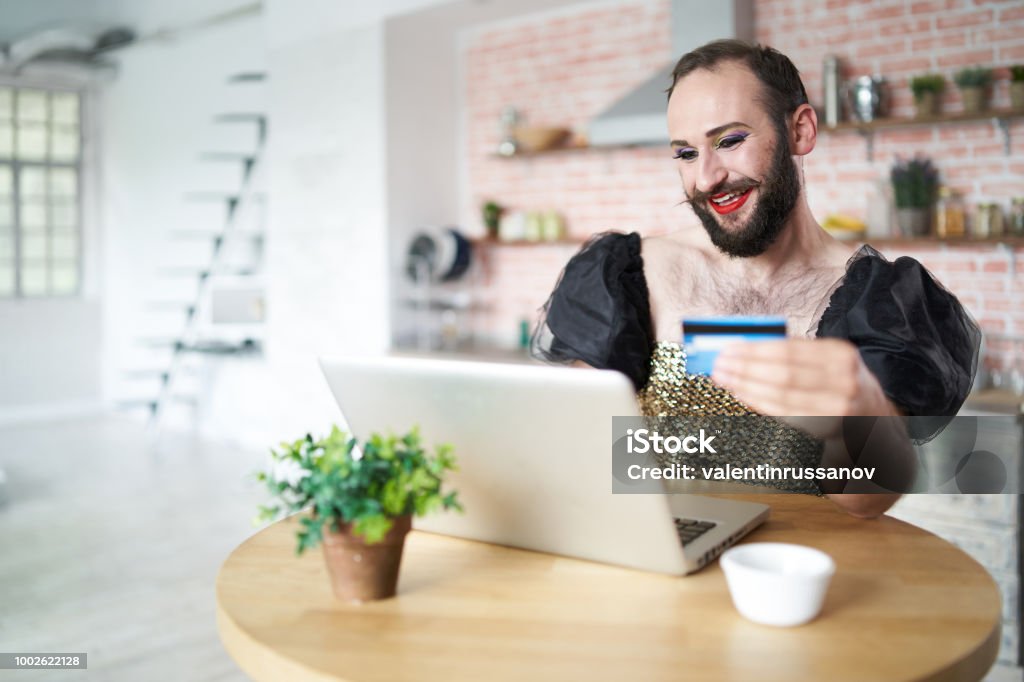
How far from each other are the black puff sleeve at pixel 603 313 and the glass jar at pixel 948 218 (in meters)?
2.54

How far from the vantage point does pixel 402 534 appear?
1149mm

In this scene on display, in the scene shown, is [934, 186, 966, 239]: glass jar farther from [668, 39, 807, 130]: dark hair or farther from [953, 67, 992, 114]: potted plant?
[668, 39, 807, 130]: dark hair

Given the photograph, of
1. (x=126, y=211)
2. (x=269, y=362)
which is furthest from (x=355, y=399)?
(x=126, y=211)

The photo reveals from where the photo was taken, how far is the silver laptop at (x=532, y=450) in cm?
113

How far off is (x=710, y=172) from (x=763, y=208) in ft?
0.45

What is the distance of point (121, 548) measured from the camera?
14.9 ft

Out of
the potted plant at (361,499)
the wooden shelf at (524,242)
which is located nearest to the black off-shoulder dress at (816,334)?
the potted plant at (361,499)

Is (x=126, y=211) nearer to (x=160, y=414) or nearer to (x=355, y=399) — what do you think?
(x=160, y=414)

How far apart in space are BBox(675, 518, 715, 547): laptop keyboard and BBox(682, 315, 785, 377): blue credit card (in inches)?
9.2

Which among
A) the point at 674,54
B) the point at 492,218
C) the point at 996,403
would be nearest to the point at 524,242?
the point at 492,218

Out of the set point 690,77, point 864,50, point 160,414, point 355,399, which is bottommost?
point 160,414

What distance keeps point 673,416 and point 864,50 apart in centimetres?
317

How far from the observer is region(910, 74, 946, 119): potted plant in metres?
4.02

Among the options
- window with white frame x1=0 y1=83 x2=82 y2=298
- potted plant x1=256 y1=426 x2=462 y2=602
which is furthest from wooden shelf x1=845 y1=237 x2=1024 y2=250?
window with white frame x1=0 y1=83 x2=82 y2=298
